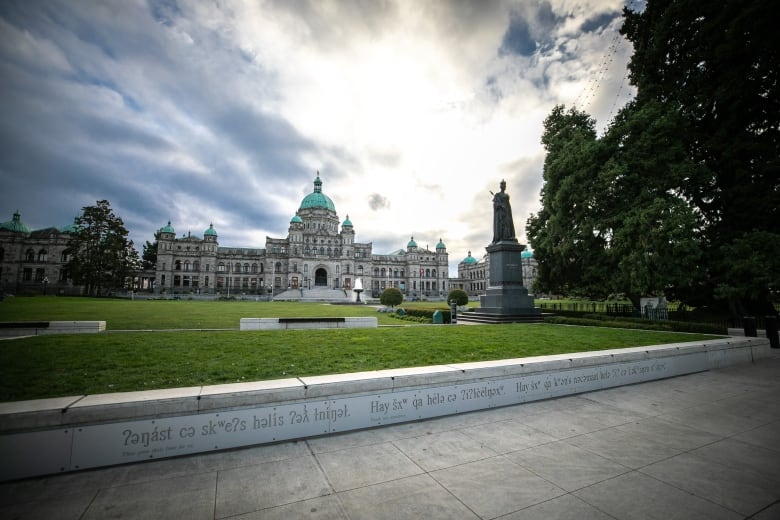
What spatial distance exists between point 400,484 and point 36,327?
13384 mm

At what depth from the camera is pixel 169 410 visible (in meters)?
3.71

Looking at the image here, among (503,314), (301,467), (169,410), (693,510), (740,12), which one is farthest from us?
(503,314)

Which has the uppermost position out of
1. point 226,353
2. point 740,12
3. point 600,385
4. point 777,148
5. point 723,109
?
point 740,12

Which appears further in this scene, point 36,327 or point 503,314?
point 503,314

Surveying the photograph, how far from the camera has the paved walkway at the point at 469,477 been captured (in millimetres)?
2691

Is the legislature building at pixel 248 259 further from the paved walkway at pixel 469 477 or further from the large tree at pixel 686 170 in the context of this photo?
the paved walkway at pixel 469 477

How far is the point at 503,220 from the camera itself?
18.4 meters

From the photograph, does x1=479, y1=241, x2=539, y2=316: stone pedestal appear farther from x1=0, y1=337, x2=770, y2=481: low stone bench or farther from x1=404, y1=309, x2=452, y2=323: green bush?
x1=0, y1=337, x2=770, y2=481: low stone bench

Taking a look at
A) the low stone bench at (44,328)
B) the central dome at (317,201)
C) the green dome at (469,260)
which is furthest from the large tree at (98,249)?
the green dome at (469,260)

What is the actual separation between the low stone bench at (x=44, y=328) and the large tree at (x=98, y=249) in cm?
5146

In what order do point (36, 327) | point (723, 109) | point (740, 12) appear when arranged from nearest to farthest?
point (36, 327), point (740, 12), point (723, 109)

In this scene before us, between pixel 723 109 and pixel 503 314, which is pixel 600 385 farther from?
pixel 723 109

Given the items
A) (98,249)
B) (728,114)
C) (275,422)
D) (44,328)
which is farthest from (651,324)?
(98,249)

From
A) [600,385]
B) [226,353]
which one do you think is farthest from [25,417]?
[600,385]
